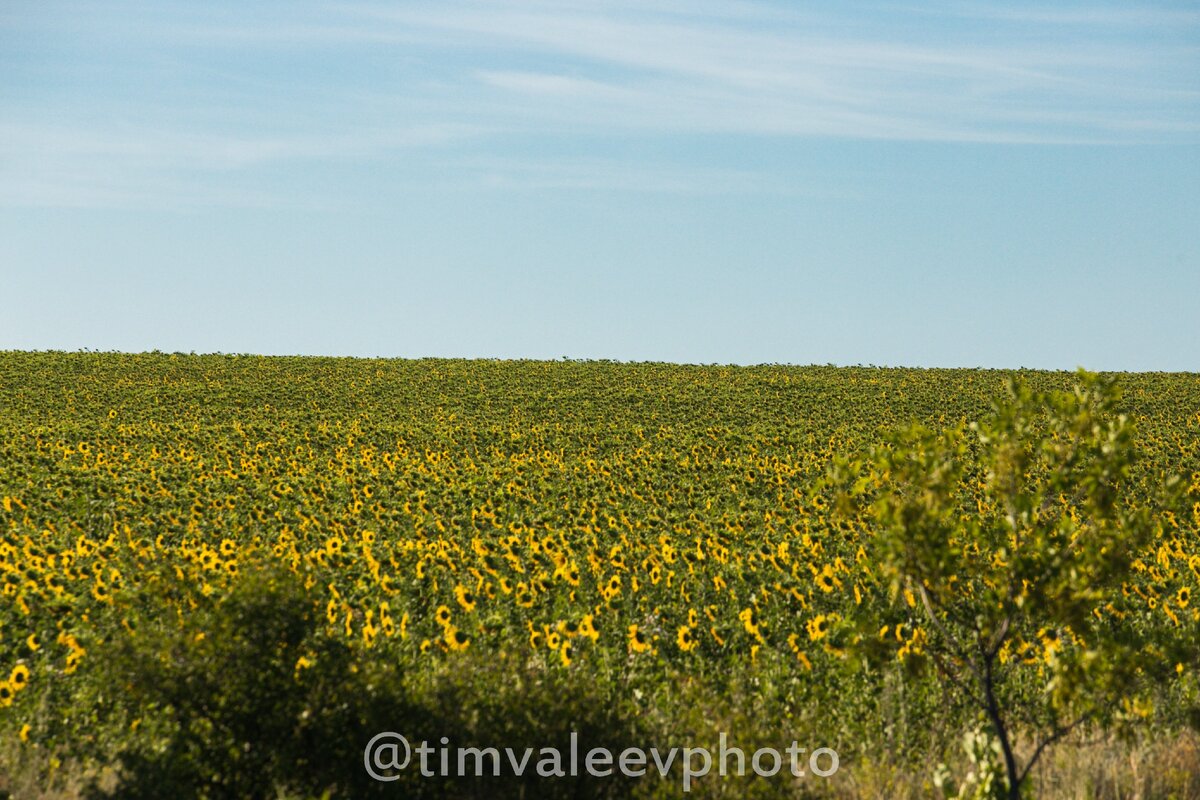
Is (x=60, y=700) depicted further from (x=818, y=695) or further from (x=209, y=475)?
(x=209, y=475)

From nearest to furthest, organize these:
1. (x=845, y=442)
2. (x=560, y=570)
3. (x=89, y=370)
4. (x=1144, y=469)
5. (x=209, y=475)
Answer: (x=560, y=570)
(x=209, y=475)
(x=1144, y=469)
(x=845, y=442)
(x=89, y=370)

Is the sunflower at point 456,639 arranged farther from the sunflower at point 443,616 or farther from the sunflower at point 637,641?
the sunflower at point 637,641

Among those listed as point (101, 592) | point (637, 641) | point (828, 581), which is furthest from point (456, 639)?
point (828, 581)

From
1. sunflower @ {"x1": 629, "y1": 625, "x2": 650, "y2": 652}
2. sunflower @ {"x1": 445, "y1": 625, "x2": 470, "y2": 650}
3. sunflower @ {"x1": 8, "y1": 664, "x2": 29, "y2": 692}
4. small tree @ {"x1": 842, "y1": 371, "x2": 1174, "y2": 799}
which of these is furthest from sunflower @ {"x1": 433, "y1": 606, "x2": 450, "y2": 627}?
small tree @ {"x1": 842, "y1": 371, "x2": 1174, "y2": 799}

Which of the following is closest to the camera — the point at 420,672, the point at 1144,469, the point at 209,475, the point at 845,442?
the point at 420,672

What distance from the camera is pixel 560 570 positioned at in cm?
1405


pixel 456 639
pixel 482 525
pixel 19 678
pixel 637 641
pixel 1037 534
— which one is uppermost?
pixel 1037 534

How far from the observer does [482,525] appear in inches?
766

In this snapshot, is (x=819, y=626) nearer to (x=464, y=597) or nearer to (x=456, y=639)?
(x=456, y=639)

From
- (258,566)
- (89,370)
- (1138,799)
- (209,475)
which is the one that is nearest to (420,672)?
(258,566)

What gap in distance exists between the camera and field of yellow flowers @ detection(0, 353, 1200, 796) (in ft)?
34.9

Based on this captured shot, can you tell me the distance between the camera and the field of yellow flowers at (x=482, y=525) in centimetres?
1063

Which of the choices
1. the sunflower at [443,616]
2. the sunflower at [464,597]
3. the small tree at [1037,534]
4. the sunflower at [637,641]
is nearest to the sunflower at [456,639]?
the sunflower at [443,616]

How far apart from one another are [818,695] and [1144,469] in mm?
21541
